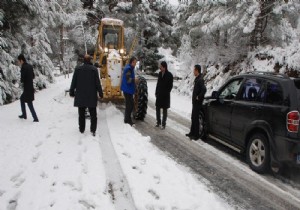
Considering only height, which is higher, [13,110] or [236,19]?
[236,19]

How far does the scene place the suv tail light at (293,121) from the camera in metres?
5.64

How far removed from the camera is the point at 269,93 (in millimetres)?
6375

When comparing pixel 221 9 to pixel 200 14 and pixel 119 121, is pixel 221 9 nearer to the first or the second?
pixel 200 14

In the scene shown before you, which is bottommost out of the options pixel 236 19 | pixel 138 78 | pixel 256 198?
pixel 256 198

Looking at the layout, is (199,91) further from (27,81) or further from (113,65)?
(27,81)

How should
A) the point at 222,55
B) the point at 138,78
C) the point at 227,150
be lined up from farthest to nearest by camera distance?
1. the point at 222,55
2. the point at 138,78
3. the point at 227,150

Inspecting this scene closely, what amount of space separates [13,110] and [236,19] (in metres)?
9.85

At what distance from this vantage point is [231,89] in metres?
7.96

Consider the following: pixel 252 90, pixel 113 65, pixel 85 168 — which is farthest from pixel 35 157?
pixel 113 65

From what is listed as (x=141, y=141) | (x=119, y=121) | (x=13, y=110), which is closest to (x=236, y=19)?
(x=119, y=121)

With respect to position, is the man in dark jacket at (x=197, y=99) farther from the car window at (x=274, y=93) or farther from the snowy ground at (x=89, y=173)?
the car window at (x=274, y=93)

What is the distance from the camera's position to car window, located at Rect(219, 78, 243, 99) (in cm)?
765

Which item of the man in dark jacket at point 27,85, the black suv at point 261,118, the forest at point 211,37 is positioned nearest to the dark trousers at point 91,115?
the man in dark jacket at point 27,85

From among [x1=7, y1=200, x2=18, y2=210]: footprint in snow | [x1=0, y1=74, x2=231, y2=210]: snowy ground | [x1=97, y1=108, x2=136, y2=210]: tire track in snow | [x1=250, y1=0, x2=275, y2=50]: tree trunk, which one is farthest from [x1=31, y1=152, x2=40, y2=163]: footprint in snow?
[x1=250, y1=0, x2=275, y2=50]: tree trunk
